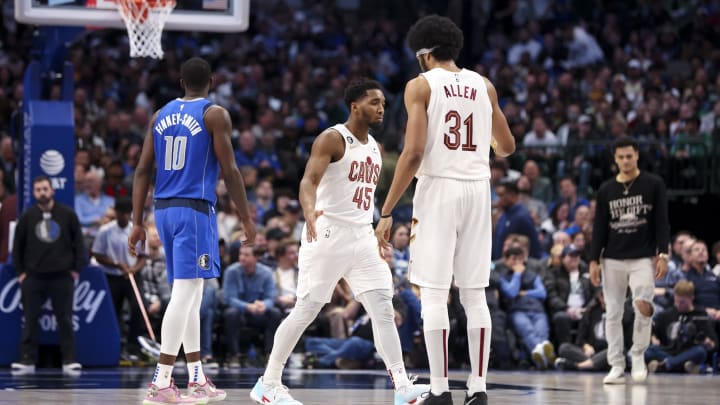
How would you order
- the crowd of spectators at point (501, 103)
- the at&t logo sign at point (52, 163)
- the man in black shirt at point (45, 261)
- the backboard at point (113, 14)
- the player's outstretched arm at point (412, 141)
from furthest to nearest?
the crowd of spectators at point (501, 103)
the at&t logo sign at point (52, 163)
the man in black shirt at point (45, 261)
the backboard at point (113, 14)
the player's outstretched arm at point (412, 141)

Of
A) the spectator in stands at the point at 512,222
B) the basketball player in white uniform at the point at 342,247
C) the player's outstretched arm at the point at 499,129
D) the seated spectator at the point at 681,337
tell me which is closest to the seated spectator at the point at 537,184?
the spectator in stands at the point at 512,222

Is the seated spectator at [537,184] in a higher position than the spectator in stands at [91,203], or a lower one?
higher

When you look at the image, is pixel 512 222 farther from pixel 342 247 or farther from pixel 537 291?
pixel 342 247

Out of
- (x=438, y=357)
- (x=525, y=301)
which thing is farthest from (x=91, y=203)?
(x=438, y=357)

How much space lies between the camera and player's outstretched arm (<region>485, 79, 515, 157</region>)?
876cm

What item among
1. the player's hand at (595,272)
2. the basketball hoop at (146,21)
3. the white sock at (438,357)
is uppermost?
the basketball hoop at (146,21)

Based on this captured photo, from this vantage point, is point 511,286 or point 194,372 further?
point 511,286

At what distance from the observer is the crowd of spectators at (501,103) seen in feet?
52.4

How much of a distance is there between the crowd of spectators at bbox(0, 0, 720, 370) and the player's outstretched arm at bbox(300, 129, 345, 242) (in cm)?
666

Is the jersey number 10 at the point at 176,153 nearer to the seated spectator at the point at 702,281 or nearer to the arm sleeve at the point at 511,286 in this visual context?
the arm sleeve at the point at 511,286

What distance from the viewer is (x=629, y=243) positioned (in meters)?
12.9

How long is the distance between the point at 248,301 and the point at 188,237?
6883 millimetres

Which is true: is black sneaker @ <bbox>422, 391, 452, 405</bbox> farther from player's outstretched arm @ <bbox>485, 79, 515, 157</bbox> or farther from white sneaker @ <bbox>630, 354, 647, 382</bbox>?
white sneaker @ <bbox>630, 354, 647, 382</bbox>

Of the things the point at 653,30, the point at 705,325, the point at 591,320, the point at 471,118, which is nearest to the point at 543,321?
the point at 591,320
